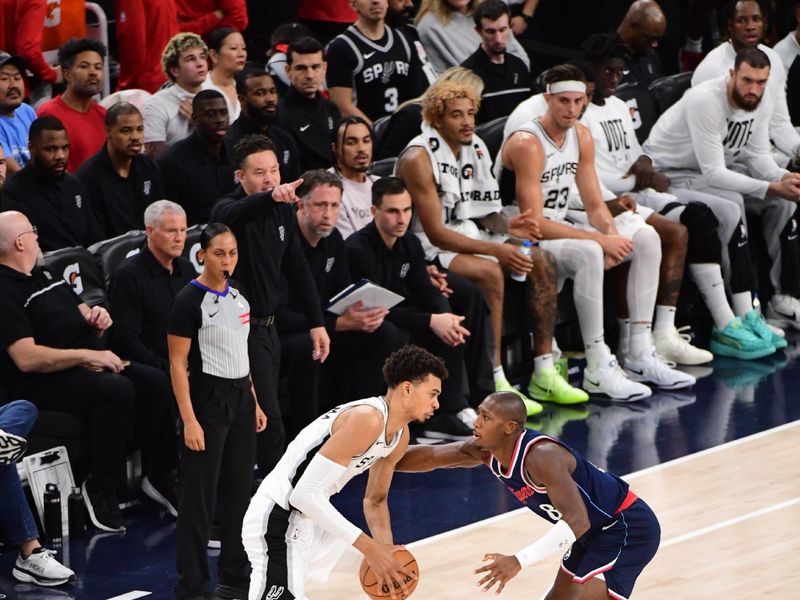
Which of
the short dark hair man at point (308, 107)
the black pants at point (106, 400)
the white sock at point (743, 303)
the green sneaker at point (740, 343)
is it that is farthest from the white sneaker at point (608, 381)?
the black pants at point (106, 400)

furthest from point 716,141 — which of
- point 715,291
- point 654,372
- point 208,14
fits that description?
point 208,14

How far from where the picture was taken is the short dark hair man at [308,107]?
8.89 metres

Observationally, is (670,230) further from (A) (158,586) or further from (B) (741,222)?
(A) (158,586)

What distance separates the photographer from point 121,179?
8086mm

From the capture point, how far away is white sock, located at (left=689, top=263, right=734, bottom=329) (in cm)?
1003

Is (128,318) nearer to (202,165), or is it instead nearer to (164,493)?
(164,493)

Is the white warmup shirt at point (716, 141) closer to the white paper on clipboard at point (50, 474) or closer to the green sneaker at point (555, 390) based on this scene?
the green sneaker at point (555, 390)

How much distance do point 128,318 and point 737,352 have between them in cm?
465

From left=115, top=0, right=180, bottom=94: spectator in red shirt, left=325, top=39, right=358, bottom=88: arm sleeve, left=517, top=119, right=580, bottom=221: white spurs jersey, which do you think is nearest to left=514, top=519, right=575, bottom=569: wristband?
left=517, top=119, right=580, bottom=221: white spurs jersey

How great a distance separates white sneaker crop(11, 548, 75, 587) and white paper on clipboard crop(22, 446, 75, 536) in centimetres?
48

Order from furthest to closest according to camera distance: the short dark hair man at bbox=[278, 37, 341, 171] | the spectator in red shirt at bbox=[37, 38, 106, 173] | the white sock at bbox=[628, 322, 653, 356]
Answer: the white sock at bbox=[628, 322, 653, 356]
the short dark hair man at bbox=[278, 37, 341, 171]
the spectator in red shirt at bbox=[37, 38, 106, 173]

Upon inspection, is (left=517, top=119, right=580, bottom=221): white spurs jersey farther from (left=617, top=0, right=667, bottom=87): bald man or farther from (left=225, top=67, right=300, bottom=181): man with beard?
(left=617, top=0, right=667, bottom=87): bald man

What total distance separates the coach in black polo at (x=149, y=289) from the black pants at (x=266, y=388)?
1.77 ft

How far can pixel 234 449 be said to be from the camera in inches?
252
